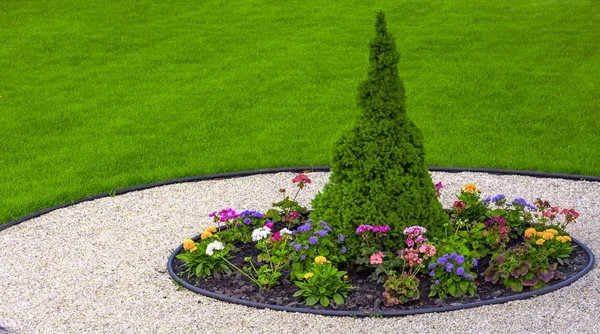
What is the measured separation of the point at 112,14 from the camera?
2056 cm

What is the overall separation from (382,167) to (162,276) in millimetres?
2280

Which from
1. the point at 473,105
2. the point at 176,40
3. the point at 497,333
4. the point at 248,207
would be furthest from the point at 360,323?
the point at 176,40

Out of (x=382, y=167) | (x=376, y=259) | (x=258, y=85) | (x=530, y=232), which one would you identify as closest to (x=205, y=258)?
(x=376, y=259)

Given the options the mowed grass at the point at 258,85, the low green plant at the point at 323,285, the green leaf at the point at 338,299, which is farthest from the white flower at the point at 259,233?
the mowed grass at the point at 258,85

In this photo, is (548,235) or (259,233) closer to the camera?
(548,235)

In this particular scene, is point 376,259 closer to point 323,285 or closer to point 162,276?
point 323,285

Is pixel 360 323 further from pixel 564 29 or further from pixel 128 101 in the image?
pixel 564 29

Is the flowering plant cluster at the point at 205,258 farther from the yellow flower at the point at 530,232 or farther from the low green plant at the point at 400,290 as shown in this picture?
the yellow flower at the point at 530,232

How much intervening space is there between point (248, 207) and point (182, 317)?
2.82m

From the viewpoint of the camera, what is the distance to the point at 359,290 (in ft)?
22.7

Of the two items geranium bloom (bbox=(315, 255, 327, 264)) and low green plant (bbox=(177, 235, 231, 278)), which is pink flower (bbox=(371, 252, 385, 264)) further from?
low green plant (bbox=(177, 235, 231, 278))

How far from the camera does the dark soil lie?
6.68 meters

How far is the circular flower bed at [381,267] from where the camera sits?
265 inches

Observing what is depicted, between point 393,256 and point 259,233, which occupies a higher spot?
point 259,233
